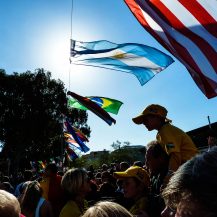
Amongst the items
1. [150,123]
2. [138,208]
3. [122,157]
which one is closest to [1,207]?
[138,208]

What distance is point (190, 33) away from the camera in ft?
12.7

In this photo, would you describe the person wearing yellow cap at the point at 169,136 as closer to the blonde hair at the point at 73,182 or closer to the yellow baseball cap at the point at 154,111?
the yellow baseball cap at the point at 154,111

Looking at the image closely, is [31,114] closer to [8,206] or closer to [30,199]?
[30,199]

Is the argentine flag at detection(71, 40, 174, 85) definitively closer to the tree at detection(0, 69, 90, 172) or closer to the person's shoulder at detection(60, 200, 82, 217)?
the person's shoulder at detection(60, 200, 82, 217)

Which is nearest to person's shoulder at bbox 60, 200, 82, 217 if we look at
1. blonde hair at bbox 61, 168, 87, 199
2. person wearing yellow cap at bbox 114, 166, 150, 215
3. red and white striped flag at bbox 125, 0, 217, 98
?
blonde hair at bbox 61, 168, 87, 199

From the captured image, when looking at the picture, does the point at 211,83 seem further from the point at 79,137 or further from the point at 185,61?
the point at 79,137

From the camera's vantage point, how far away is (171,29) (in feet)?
12.8

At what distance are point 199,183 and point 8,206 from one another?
49.3 inches

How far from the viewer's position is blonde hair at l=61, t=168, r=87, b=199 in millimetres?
4421

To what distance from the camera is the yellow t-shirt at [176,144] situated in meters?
3.54

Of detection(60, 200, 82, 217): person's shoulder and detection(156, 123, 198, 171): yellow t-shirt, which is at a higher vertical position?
detection(156, 123, 198, 171): yellow t-shirt

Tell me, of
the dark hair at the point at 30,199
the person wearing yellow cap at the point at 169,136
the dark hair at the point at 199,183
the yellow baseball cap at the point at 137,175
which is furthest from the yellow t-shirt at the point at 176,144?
the dark hair at the point at 199,183

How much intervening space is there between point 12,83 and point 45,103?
4478mm

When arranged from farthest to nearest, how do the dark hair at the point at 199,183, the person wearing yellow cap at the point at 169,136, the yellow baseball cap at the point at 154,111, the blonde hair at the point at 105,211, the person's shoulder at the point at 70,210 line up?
the person's shoulder at the point at 70,210 → the yellow baseball cap at the point at 154,111 → the person wearing yellow cap at the point at 169,136 → the blonde hair at the point at 105,211 → the dark hair at the point at 199,183
